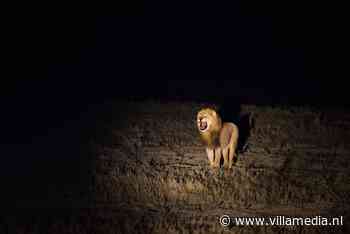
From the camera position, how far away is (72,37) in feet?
43.5

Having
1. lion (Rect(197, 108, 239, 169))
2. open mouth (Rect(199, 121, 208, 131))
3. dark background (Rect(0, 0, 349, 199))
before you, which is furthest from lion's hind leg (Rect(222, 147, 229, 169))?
dark background (Rect(0, 0, 349, 199))

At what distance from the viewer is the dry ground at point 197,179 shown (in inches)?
162

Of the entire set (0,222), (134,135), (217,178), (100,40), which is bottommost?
(0,222)

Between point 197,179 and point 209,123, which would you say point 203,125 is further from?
→ point 197,179

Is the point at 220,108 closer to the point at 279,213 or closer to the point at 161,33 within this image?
the point at 279,213

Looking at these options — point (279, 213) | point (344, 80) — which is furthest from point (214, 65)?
point (279, 213)

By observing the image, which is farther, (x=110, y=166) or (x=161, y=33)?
(x=161, y=33)

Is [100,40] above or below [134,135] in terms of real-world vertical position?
above

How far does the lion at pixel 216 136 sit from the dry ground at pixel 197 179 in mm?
166

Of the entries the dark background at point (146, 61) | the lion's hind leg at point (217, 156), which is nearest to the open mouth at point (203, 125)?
the lion's hind leg at point (217, 156)

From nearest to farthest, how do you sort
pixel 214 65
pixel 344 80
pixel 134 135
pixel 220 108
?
pixel 134 135
pixel 220 108
pixel 344 80
pixel 214 65

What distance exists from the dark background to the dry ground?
0.75 metres

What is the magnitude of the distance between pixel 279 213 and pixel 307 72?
6996mm

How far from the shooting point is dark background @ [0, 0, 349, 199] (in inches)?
260
